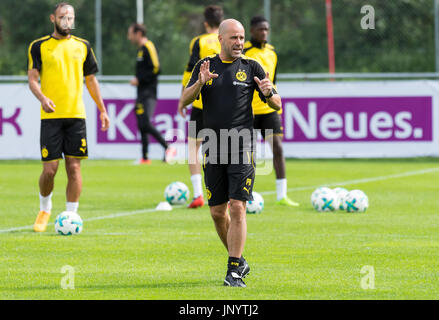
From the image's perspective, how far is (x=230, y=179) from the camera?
746 centimetres

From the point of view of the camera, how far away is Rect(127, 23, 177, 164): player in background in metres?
18.5

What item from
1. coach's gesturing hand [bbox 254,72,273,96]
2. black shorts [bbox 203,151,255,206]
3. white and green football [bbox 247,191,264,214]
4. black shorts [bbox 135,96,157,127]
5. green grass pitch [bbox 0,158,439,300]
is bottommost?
green grass pitch [bbox 0,158,439,300]

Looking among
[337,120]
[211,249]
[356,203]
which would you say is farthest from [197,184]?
[337,120]

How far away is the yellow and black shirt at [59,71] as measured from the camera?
10.2m

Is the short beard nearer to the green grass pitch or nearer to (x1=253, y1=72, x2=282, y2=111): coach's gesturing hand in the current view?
the green grass pitch

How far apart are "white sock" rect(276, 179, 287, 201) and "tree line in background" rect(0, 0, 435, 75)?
430 inches

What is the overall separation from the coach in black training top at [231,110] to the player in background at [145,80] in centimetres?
1086

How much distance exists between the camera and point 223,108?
7512mm

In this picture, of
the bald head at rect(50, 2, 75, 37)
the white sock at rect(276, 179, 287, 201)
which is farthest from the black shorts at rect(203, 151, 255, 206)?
the white sock at rect(276, 179, 287, 201)

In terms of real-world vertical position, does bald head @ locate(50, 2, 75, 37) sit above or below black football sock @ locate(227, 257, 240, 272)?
above

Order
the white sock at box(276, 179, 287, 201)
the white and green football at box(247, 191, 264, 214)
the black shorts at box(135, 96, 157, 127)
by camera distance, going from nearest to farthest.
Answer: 1. the white and green football at box(247, 191, 264, 214)
2. the white sock at box(276, 179, 287, 201)
3. the black shorts at box(135, 96, 157, 127)

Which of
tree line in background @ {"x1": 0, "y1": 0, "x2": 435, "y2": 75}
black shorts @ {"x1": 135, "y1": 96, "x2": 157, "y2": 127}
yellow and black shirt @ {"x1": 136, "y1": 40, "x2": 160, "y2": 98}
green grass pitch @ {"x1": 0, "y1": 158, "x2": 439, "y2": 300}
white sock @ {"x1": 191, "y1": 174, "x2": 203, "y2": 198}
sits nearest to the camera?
green grass pitch @ {"x1": 0, "y1": 158, "x2": 439, "y2": 300}
